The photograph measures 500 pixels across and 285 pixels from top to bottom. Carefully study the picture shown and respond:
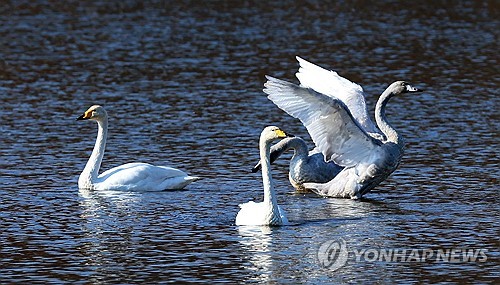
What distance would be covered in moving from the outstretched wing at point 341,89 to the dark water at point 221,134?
878mm

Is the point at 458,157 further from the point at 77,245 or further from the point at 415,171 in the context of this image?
the point at 77,245

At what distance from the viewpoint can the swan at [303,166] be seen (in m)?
16.2

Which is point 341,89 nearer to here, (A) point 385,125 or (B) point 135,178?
(A) point 385,125

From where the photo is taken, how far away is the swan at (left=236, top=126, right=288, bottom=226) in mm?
13641

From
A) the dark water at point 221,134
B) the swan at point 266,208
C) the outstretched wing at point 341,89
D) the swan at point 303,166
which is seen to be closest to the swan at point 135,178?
the dark water at point 221,134

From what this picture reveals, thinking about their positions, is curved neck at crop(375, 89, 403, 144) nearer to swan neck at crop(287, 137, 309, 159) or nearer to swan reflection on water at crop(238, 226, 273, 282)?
swan neck at crop(287, 137, 309, 159)

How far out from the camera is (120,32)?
3148 centimetres

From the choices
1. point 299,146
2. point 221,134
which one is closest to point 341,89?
point 299,146

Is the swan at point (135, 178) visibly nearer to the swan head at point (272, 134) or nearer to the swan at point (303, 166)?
the swan at point (303, 166)

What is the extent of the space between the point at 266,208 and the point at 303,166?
2715 millimetres

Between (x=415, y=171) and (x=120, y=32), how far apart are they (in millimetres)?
15610

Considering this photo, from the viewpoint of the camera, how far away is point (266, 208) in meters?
13.7

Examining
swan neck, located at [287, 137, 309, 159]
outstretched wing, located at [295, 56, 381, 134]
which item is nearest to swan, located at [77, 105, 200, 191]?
swan neck, located at [287, 137, 309, 159]

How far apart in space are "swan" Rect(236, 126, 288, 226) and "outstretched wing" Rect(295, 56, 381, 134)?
3.10m
